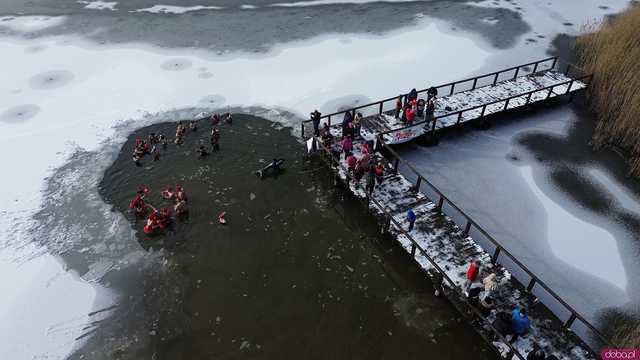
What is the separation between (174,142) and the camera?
17.9 meters

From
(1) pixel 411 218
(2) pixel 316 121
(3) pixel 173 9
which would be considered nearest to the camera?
(1) pixel 411 218

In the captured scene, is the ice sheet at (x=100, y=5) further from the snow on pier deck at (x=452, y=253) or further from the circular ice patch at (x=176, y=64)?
the snow on pier deck at (x=452, y=253)

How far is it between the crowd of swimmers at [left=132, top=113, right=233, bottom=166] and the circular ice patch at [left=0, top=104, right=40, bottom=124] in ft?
18.7

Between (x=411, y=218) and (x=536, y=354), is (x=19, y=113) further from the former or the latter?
(x=536, y=354)

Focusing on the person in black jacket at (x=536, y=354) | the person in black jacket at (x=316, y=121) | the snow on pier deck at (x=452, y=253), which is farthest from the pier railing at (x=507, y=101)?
the person in black jacket at (x=536, y=354)

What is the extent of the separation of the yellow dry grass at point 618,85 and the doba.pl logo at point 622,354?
30.8 feet

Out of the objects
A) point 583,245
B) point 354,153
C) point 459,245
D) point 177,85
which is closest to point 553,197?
point 583,245

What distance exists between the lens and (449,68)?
2323 centimetres

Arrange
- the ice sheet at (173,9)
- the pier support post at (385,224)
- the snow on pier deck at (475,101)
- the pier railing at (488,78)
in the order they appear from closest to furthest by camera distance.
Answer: the pier support post at (385,224) < the snow on pier deck at (475,101) < the pier railing at (488,78) < the ice sheet at (173,9)

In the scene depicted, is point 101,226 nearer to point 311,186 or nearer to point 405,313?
point 311,186

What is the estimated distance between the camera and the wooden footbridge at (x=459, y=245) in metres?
10.7

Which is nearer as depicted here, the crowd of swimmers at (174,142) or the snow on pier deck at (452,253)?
the snow on pier deck at (452,253)

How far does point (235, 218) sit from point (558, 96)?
54.6ft

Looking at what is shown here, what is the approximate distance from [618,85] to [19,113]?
27.0 m
